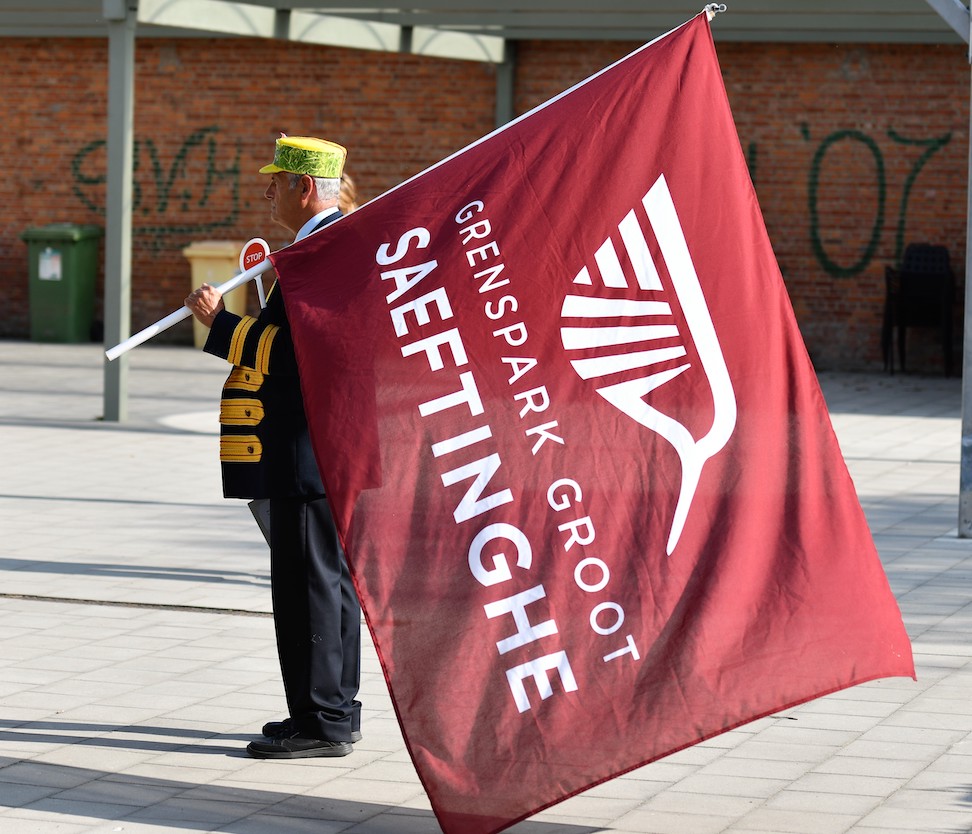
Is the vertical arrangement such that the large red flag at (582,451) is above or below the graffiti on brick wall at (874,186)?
below

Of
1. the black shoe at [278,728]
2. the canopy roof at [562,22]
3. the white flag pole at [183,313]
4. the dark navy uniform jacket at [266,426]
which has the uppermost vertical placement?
the canopy roof at [562,22]

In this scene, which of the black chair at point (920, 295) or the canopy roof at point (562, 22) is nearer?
the canopy roof at point (562, 22)

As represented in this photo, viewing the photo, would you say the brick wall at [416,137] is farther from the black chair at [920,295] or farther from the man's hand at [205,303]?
the man's hand at [205,303]

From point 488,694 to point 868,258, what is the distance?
1409 centimetres

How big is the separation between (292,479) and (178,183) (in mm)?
15351

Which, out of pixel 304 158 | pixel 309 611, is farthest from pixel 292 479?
pixel 304 158

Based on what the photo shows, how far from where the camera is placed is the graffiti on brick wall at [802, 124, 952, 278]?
17.2 meters

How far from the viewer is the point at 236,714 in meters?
5.50

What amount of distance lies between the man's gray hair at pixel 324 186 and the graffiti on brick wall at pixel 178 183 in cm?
1468

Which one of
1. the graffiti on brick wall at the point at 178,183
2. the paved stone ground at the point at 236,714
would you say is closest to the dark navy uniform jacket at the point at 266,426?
the paved stone ground at the point at 236,714

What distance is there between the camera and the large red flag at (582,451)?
4.09 metres

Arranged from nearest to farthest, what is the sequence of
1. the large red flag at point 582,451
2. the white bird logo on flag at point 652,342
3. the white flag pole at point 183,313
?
the large red flag at point 582,451, the white bird logo on flag at point 652,342, the white flag pole at point 183,313

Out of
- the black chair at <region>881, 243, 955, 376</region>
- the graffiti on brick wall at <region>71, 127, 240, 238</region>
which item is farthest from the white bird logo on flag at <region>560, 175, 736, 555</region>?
the graffiti on brick wall at <region>71, 127, 240, 238</region>

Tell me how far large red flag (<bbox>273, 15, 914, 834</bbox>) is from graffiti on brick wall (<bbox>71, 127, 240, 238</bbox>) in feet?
50.3
